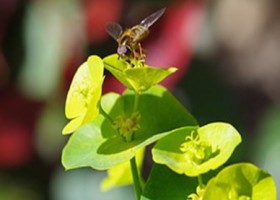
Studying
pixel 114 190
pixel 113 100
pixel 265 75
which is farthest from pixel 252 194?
pixel 265 75

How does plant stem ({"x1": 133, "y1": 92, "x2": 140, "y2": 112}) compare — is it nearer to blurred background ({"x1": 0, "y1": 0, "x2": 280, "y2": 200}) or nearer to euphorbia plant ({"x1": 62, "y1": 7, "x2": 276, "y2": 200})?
euphorbia plant ({"x1": 62, "y1": 7, "x2": 276, "y2": 200})

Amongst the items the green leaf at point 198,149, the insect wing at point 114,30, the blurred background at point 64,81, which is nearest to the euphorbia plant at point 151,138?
the green leaf at point 198,149

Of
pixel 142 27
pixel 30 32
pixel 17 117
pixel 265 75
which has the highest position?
pixel 142 27

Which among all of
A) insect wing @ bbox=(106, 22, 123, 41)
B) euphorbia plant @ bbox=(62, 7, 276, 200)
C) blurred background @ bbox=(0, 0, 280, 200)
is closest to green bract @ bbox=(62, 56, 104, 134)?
euphorbia plant @ bbox=(62, 7, 276, 200)

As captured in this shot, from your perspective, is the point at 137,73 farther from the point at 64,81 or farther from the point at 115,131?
the point at 64,81

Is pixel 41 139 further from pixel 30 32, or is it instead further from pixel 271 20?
pixel 271 20

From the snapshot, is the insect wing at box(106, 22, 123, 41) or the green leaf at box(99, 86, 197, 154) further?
the insect wing at box(106, 22, 123, 41)

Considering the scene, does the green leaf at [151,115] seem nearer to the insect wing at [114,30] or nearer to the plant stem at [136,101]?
the plant stem at [136,101]

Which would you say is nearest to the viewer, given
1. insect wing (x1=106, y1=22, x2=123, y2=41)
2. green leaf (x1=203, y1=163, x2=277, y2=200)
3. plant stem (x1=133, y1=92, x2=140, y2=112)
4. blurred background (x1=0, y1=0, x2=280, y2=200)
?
green leaf (x1=203, y1=163, x2=277, y2=200)
